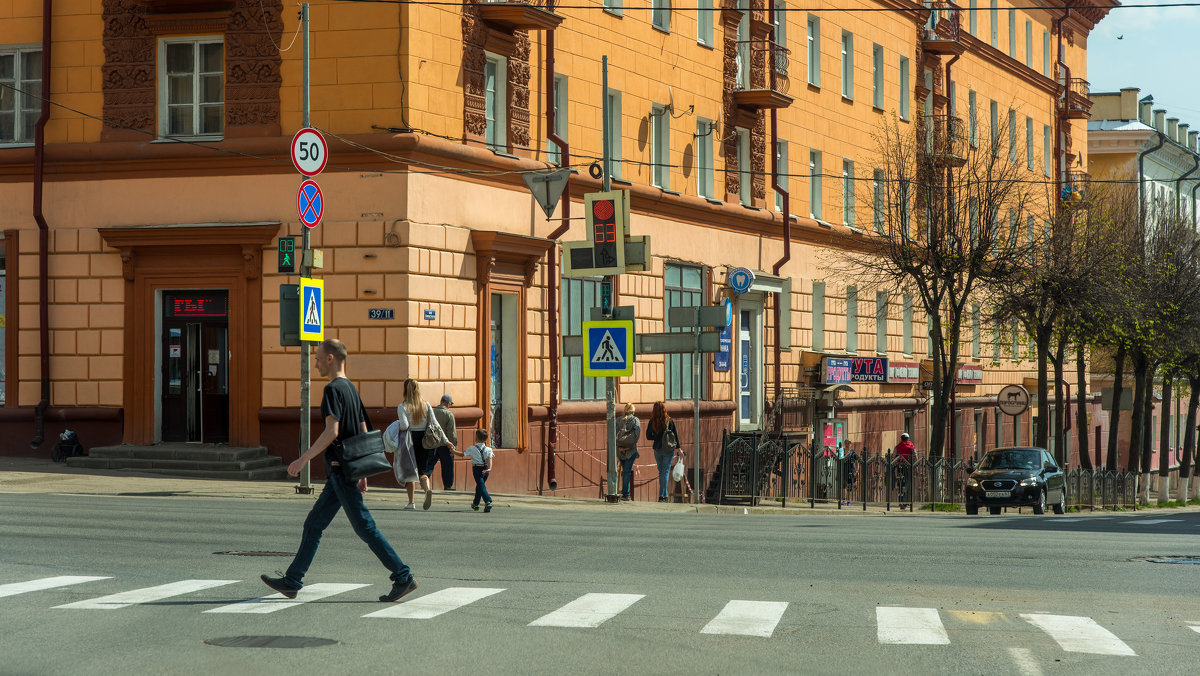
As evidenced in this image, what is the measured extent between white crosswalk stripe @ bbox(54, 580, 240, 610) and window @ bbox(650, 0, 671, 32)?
2336 centimetres

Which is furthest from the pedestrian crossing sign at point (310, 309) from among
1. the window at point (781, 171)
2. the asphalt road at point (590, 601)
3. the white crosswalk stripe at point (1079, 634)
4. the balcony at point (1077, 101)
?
the balcony at point (1077, 101)

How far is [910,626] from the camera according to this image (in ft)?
33.3

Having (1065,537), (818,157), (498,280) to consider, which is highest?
(818,157)

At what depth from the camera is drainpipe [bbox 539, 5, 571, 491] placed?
94.3ft

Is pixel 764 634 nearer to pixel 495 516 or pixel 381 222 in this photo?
pixel 495 516

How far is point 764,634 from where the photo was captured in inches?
380

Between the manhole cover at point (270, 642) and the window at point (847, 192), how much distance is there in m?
34.4

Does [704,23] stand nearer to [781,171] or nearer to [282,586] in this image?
[781,171]

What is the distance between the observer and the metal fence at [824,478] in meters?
29.8

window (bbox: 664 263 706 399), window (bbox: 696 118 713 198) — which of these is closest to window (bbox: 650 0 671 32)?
window (bbox: 696 118 713 198)

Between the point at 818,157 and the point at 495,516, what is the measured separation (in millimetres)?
22762

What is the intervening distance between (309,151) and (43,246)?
6485mm

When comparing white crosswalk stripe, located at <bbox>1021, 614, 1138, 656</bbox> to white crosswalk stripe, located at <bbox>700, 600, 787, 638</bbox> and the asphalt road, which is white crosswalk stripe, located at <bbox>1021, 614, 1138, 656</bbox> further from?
white crosswalk stripe, located at <bbox>700, 600, 787, 638</bbox>

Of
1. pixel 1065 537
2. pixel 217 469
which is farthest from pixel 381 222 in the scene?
pixel 1065 537
